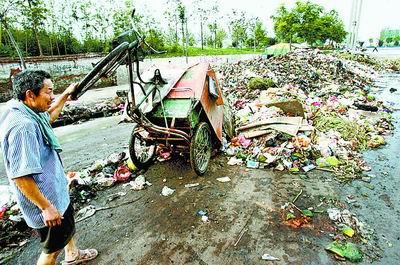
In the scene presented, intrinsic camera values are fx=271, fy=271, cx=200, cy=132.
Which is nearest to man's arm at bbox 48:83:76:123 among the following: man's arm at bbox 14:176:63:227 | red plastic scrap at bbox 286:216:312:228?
man's arm at bbox 14:176:63:227

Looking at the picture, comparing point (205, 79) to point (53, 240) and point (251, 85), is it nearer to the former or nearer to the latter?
point (53, 240)

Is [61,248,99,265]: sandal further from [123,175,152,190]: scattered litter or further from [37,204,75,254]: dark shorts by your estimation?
[123,175,152,190]: scattered litter

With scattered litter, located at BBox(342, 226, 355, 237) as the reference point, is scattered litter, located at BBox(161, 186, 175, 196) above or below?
below

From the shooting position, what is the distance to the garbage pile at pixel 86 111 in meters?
9.30

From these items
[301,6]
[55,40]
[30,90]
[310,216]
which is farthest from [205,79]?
[301,6]

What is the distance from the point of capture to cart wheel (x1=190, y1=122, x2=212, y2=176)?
3.99 m

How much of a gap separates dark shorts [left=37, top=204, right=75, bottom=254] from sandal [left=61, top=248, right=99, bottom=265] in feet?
1.92

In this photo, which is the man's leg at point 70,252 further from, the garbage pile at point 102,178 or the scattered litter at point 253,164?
the scattered litter at point 253,164

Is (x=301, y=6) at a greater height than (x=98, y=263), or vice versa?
(x=301, y=6)

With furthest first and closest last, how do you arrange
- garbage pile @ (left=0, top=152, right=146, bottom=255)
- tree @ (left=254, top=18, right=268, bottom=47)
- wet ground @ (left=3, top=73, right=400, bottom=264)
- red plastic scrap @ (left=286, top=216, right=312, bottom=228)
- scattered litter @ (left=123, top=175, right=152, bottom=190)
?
tree @ (left=254, top=18, right=268, bottom=47) < scattered litter @ (left=123, top=175, right=152, bottom=190) < garbage pile @ (left=0, top=152, right=146, bottom=255) < red plastic scrap @ (left=286, top=216, right=312, bottom=228) < wet ground @ (left=3, top=73, right=400, bottom=264)

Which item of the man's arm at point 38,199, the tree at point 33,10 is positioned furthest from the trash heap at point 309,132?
the tree at point 33,10

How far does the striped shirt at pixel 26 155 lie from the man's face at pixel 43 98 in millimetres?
112

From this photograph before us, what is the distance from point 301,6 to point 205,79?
30737mm

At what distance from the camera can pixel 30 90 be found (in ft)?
6.17
